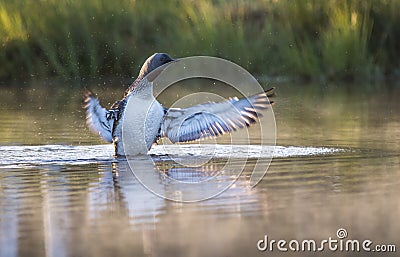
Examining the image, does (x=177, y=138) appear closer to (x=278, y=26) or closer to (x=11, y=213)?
(x=11, y=213)

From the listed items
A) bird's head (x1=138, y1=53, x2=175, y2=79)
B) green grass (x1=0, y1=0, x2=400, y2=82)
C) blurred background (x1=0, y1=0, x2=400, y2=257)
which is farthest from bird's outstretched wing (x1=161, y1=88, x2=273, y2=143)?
green grass (x1=0, y1=0, x2=400, y2=82)

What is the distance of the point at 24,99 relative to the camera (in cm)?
1536

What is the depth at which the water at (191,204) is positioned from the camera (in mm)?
6133

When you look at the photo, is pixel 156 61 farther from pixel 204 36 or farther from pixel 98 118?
pixel 204 36

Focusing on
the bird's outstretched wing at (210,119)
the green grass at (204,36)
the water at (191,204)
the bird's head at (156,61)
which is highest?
the green grass at (204,36)

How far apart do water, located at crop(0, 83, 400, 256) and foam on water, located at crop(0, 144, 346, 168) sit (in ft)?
0.04

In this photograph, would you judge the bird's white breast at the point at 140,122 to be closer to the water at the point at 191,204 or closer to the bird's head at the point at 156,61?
the water at the point at 191,204

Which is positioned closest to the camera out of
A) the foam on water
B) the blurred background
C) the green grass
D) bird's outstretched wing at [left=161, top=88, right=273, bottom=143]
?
the blurred background

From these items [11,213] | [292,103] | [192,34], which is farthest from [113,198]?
[192,34]

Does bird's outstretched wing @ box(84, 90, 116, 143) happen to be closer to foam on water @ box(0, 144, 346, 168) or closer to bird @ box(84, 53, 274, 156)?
bird @ box(84, 53, 274, 156)

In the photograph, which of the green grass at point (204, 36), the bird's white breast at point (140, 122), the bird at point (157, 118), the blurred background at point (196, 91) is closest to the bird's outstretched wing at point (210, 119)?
the bird at point (157, 118)

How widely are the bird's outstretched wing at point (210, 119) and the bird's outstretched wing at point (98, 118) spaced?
1.74 ft

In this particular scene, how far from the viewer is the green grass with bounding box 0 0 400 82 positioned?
58.3 ft

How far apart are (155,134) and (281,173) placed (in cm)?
168
